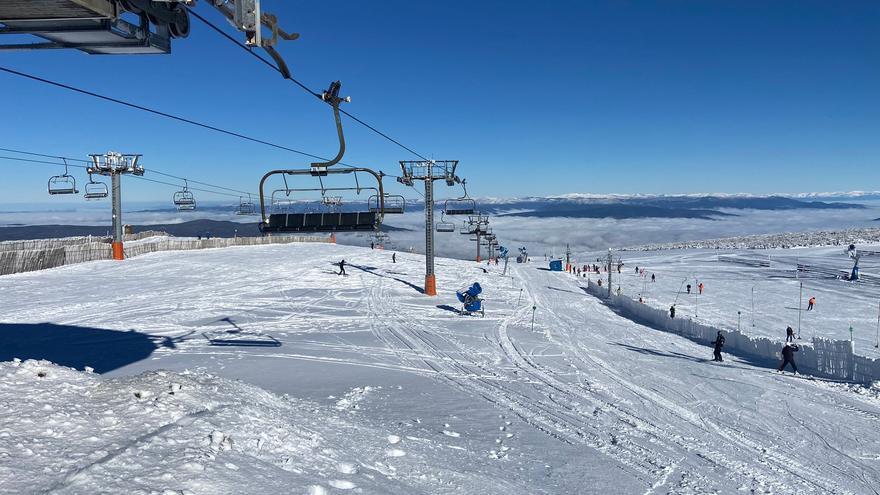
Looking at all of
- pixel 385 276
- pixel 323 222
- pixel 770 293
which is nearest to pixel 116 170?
pixel 385 276

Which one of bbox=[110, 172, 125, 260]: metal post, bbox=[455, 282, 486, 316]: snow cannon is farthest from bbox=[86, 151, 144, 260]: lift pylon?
bbox=[455, 282, 486, 316]: snow cannon

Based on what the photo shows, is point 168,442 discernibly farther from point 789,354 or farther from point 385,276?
point 385,276

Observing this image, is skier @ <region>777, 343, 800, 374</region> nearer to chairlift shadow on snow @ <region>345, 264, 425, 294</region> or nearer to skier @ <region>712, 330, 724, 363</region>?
skier @ <region>712, 330, 724, 363</region>

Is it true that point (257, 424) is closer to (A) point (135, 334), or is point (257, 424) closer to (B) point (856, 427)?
(B) point (856, 427)

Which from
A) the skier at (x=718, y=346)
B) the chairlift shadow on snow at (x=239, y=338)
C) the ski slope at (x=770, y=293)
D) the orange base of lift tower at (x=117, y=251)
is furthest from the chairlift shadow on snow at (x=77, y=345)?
the ski slope at (x=770, y=293)

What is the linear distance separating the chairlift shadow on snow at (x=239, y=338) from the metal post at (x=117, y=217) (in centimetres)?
2504

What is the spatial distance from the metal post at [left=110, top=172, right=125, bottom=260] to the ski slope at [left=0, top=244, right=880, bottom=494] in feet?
44.8

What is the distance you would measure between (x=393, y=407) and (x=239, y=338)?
8997mm

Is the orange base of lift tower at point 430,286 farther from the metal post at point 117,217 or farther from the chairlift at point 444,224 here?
the metal post at point 117,217

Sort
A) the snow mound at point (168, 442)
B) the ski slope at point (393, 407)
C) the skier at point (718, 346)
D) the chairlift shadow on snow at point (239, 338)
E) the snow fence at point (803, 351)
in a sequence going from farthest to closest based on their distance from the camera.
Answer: the chairlift shadow on snow at point (239, 338)
the skier at point (718, 346)
the snow fence at point (803, 351)
the ski slope at point (393, 407)
the snow mound at point (168, 442)

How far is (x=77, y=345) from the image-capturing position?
15.1 meters

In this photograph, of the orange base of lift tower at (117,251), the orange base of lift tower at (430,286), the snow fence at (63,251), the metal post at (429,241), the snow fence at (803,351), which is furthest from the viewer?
the orange base of lift tower at (117,251)

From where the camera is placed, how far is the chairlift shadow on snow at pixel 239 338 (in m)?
15.8

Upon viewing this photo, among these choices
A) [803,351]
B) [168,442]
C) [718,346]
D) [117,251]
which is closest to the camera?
[168,442]
